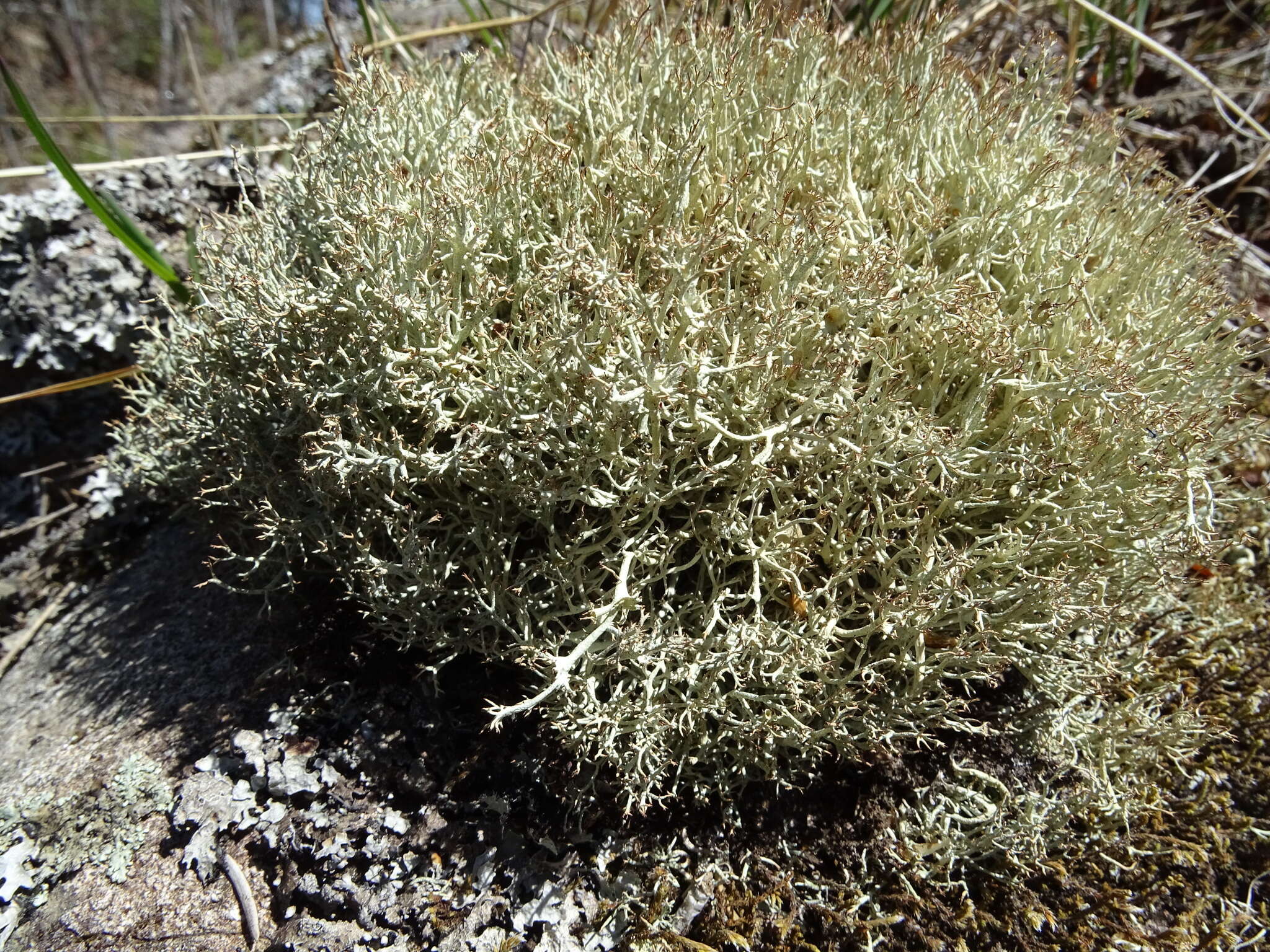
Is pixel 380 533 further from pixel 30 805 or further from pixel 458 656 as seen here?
pixel 30 805

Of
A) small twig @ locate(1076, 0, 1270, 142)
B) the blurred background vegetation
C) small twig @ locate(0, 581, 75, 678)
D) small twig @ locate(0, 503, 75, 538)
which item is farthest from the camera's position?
the blurred background vegetation

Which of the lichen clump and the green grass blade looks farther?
the green grass blade

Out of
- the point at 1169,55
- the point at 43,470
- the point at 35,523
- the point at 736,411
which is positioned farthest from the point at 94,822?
the point at 1169,55

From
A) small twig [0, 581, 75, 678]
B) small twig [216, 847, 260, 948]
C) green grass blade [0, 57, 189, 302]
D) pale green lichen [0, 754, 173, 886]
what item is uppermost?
green grass blade [0, 57, 189, 302]

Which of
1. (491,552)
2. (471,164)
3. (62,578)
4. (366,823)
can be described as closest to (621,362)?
(491,552)

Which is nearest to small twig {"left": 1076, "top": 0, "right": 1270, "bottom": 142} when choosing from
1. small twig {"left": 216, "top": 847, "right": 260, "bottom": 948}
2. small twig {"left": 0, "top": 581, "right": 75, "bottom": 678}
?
small twig {"left": 216, "top": 847, "right": 260, "bottom": 948}

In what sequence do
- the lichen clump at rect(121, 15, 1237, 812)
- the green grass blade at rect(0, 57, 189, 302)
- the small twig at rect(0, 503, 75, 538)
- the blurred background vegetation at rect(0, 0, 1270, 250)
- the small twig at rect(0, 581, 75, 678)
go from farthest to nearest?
1. the blurred background vegetation at rect(0, 0, 1270, 250)
2. the small twig at rect(0, 503, 75, 538)
3. the small twig at rect(0, 581, 75, 678)
4. the green grass blade at rect(0, 57, 189, 302)
5. the lichen clump at rect(121, 15, 1237, 812)

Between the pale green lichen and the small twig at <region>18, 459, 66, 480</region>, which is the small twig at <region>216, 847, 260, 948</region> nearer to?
the pale green lichen
